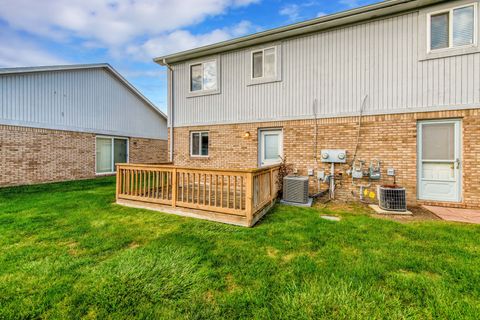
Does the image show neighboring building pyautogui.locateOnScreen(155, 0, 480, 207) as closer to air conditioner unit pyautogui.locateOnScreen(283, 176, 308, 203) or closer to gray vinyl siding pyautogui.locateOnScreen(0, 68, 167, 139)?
air conditioner unit pyautogui.locateOnScreen(283, 176, 308, 203)

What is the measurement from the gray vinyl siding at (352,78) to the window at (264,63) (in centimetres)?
28

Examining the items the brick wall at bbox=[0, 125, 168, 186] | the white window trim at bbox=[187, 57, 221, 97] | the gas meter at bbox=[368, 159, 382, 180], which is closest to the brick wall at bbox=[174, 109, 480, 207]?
the gas meter at bbox=[368, 159, 382, 180]

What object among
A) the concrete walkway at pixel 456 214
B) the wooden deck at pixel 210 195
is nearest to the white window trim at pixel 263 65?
the wooden deck at pixel 210 195

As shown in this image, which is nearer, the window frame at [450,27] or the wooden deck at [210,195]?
the wooden deck at [210,195]

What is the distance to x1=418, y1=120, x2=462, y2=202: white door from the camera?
5.45 meters

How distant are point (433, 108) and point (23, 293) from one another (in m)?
8.64

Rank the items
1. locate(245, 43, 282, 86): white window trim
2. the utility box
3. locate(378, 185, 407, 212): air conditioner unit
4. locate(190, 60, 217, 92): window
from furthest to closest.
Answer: locate(190, 60, 217, 92): window, locate(245, 43, 282, 86): white window trim, the utility box, locate(378, 185, 407, 212): air conditioner unit

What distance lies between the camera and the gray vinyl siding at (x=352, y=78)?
5.43m

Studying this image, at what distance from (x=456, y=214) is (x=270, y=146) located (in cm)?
509

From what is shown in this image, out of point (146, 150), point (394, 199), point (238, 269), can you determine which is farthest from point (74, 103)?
point (394, 199)

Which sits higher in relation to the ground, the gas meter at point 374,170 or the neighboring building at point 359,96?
the neighboring building at point 359,96

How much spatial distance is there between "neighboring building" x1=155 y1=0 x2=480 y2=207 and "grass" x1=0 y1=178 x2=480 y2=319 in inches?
86.3

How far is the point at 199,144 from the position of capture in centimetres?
862

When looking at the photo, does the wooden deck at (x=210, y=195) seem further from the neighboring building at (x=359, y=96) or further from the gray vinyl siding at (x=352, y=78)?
the gray vinyl siding at (x=352, y=78)
